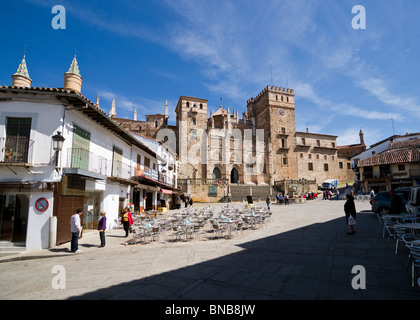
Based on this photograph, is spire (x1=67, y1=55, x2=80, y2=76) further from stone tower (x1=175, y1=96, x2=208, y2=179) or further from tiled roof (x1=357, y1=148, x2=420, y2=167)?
tiled roof (x1=357, y1=148, x2=420, y2=167)

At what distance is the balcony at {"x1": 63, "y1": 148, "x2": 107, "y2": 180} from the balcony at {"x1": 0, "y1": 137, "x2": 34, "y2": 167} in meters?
1.33

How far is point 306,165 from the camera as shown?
49719 mm

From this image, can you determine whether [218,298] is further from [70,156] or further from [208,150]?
[208,150]

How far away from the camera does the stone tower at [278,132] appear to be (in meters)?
46.2

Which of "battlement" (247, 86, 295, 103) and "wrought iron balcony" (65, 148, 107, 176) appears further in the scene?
"battlement" (247, 86, 295, 103)

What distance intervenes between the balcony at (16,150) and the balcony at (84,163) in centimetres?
133

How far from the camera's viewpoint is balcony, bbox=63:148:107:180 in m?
9.41

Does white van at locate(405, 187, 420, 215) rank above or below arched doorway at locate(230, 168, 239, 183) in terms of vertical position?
below

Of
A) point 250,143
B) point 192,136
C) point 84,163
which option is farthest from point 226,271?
point 250,143

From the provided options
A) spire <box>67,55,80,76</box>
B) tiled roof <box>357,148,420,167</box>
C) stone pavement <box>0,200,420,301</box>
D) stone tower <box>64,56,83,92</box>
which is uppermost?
spire <box>67,55,80,76</box>

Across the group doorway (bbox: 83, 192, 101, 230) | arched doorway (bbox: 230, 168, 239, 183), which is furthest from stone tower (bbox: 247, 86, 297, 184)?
doorway (bbox: 83, 192, 101, 230)

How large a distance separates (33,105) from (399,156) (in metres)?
39.6

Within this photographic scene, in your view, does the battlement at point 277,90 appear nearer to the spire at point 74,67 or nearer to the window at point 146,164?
the window at point 146,164
